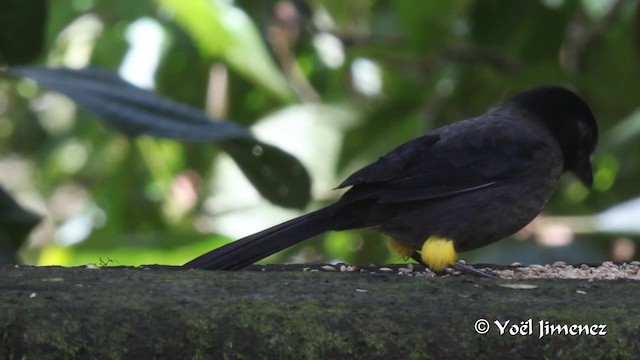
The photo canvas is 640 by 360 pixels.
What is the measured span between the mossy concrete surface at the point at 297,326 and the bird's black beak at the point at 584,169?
205 centimetres

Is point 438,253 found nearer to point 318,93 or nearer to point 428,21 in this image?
point 428,21

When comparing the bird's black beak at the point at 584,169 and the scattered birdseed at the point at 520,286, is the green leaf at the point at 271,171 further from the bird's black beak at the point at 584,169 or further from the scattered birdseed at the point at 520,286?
the scattered birdseed at the point at 520,286

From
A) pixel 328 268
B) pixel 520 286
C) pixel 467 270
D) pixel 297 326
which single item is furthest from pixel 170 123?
pixel 297 326

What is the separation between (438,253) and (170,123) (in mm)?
1047

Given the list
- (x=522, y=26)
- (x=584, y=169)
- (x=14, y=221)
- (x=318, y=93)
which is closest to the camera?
(x=14, y=221)

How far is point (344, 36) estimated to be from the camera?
5465mm

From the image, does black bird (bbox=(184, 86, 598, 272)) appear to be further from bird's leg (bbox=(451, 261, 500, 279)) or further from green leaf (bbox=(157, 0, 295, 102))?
green leaf (bbox=(157, 0, 295, 102))

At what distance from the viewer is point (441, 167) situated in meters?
3.65

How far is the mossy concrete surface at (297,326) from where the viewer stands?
5.99ft

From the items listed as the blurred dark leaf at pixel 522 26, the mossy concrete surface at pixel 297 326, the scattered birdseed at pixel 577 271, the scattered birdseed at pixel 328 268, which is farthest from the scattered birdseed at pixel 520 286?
the blurred dark leaf at pixel 522 26

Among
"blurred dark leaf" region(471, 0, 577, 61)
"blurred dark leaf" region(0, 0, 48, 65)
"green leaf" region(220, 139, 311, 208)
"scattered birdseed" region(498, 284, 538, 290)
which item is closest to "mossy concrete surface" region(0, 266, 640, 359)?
"scattered birdseed" region(498, 284, 538, 290)

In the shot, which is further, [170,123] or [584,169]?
[584,169]

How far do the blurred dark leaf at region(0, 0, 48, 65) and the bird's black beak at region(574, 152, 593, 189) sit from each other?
1951mm

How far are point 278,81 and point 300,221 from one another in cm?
178
